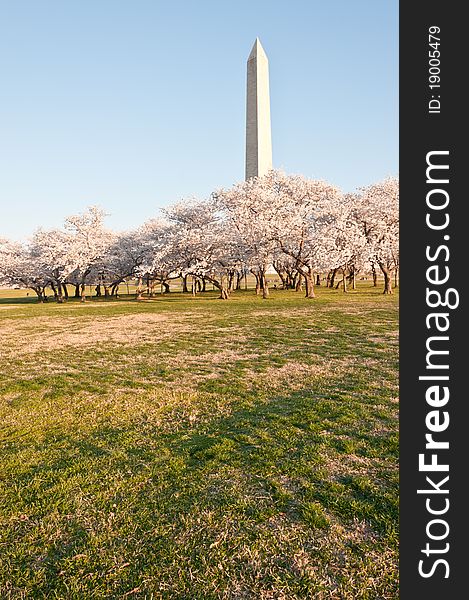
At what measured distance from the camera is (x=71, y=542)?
13.0ft

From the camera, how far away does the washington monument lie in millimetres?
60875

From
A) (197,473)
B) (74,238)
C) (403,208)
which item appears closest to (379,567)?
(197,473)

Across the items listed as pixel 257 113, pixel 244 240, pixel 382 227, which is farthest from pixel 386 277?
pixel 257 113

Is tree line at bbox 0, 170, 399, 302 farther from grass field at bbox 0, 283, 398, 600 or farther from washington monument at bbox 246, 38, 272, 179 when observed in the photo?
grass field at bbox 0, 283, 398, 600

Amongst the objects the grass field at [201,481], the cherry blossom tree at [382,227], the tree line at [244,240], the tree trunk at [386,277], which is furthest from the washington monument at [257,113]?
the grass field at [201,481]

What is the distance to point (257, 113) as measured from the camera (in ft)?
200

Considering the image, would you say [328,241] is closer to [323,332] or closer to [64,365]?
[323,332]

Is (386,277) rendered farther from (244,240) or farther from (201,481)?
(201,481)

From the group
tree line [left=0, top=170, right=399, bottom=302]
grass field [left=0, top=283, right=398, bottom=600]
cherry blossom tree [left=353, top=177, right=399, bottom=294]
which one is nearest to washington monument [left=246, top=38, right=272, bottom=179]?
tree line [left=0, top=170, right=399, bottom=302]

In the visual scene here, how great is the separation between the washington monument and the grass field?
5598cm

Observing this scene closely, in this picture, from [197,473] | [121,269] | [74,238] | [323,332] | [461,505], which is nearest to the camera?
[461,505]

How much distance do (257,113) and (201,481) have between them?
64.8 m

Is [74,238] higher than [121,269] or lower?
higher

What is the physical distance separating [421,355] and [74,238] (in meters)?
50.0
